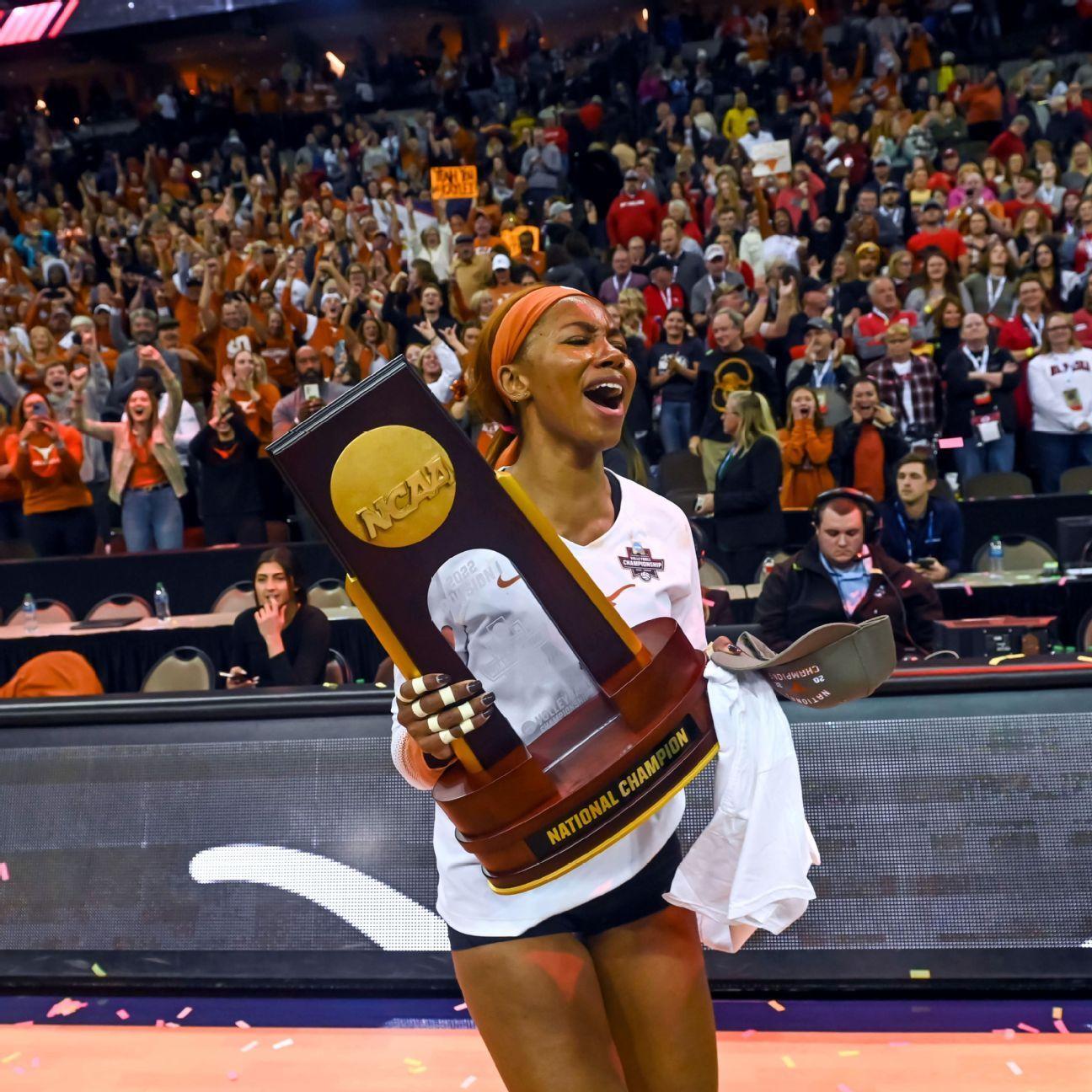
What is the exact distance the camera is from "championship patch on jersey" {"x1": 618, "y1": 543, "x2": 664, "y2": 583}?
2.04m

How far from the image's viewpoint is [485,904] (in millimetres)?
1967

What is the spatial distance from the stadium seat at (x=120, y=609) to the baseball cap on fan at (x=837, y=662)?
6380 mm

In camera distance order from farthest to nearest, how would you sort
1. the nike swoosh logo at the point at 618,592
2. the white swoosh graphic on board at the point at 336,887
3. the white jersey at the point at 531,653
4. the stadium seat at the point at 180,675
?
the stadium seat at the point at 180,675, the white swoosh graphic on board at the point at 336,887, the nike swoosh logo at the point at 618,592, the white jersey at the point at 531,653

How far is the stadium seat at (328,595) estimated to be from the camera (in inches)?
300

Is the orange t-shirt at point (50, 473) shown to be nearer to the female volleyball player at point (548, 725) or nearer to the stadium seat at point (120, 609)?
the stadium seat at point (120, 609)

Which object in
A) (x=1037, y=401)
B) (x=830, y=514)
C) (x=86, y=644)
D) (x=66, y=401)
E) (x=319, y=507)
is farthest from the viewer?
(x=66, y=401)

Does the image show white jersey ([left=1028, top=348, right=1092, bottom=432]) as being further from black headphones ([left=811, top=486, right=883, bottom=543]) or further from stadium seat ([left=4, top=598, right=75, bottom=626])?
stadium seat ([left=4, top=598, right=75, bottom=626])

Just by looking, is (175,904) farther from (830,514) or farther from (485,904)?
(830,514)

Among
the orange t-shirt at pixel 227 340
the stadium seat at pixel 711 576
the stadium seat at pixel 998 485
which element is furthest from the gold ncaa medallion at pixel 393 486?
the orange t-shirt at pixel 227 340

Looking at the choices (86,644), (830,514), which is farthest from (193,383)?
(830,514)

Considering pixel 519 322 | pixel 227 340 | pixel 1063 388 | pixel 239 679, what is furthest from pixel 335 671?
pixel 227 340

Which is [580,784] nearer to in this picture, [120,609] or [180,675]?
[180,675]

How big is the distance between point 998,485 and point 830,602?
3176 millimetres

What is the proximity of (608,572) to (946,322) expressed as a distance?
7.40 meters
